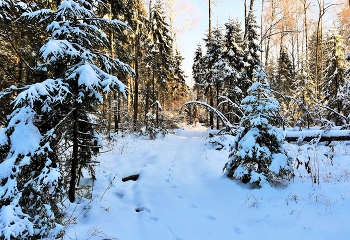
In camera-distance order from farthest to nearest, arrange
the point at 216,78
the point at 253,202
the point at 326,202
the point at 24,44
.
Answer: the point at 216,78 < the point at 24,44 < the point at 253,202 < the point at 326,202

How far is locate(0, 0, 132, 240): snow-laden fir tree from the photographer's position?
9.39 feet

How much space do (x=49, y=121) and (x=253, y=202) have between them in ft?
13.5

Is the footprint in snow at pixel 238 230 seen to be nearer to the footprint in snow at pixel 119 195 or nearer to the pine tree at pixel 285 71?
the footprint in snow at pixel 119 195

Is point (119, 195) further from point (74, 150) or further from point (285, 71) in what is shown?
point (285, 71)

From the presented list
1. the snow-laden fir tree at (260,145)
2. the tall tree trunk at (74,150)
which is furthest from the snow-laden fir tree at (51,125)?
the snow-laden fir tree at (260,145)

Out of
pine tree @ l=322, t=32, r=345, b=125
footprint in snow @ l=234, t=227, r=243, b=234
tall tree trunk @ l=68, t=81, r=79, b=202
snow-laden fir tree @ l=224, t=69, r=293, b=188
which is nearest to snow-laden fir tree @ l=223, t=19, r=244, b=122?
pine tree @ l=322, t=32, r=345, b=125

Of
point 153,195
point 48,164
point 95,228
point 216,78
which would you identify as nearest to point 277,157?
point 153,195

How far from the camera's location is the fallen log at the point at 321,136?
8.30 metres

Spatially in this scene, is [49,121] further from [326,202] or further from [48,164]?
[326,202]

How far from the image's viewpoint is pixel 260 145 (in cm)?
527

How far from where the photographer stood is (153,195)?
509 centimetres

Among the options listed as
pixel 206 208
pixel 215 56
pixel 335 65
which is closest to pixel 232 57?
pixel 215 56

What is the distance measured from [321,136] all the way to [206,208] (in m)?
6.63

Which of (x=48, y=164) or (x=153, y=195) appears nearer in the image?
(x=48, y=164)
